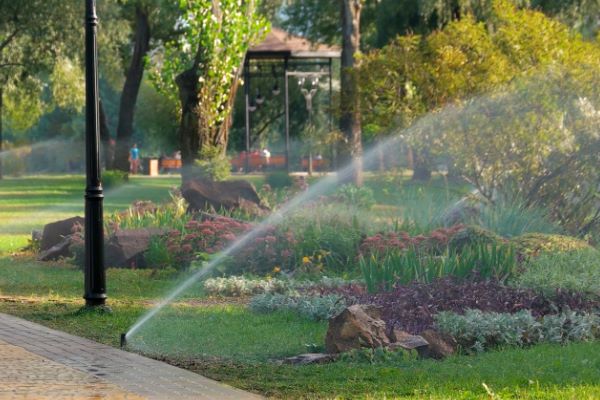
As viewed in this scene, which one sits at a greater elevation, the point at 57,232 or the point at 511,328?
the point at 57,232

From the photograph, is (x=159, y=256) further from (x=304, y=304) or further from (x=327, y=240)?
(x=304, y=304)

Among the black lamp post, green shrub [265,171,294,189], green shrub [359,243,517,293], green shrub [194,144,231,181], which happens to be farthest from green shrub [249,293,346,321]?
green shrub [265,171,294,189]

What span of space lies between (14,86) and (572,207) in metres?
34.1

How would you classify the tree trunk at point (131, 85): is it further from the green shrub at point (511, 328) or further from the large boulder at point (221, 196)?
the green shrub at point (511, 328)

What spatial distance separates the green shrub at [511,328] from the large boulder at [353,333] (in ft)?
2.20

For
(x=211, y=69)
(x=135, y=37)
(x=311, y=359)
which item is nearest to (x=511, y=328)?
(x=311, y=359)

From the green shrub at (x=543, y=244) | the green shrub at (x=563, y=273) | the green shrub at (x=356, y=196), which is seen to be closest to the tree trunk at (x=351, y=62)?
the green shrub at (x=356, y=196)

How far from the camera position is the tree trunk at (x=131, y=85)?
46.5 metres

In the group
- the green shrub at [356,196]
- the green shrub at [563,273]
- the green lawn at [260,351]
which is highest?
the green shrub at [356,196]

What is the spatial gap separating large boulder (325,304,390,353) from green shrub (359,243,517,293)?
7.73 feet

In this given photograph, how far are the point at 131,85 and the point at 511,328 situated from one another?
39297 millimetres

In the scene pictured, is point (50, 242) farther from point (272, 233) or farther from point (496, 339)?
point (496, 339)

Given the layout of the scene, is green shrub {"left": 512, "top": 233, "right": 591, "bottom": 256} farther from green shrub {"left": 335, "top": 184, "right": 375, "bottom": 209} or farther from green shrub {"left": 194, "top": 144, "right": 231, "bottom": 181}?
green shrub {"left": 194, "top": 144, "right": 231, "bottom": 181}

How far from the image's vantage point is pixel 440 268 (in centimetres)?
1255
